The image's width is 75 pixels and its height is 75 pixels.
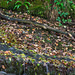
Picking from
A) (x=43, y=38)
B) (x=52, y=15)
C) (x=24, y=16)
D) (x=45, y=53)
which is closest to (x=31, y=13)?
(x=24, y=16)

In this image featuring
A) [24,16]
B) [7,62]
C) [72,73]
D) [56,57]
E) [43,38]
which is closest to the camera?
[7,62]

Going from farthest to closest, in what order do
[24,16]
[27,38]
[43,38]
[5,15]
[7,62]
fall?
[24,16], [5,15], [43,38], [27,38], [7,62]

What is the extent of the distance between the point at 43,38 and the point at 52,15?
2789mm

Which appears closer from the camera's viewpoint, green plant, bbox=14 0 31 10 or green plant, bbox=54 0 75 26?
green plant, bbox=14 0 31 10

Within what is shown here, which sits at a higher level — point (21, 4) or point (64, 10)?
point (21, 4)

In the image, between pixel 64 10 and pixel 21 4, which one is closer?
pixel 21 4

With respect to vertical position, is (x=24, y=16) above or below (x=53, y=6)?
below

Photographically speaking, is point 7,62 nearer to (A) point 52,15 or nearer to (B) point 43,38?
(B) point 43,38

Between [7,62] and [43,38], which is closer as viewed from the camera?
[7,62]

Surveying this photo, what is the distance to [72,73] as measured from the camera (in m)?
5.25

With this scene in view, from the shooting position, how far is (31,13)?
880 cm

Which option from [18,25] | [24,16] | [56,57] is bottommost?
[56,57]

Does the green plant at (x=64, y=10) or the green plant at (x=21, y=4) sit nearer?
the green plant at (x=21, y=4)

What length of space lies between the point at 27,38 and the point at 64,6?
181 inches
